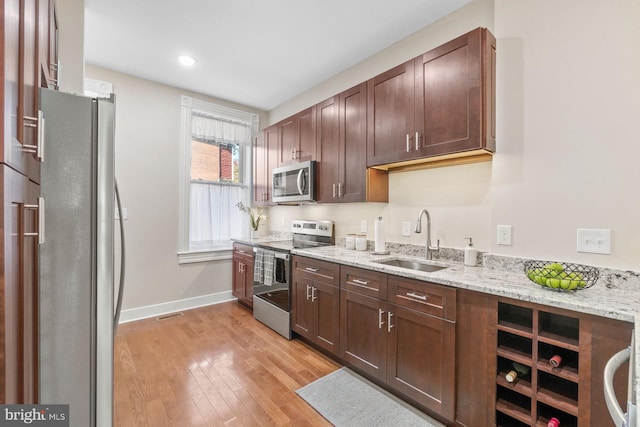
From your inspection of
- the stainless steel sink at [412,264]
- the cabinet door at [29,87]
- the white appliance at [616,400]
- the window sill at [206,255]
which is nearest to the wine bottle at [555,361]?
the white appliance at [616,400]

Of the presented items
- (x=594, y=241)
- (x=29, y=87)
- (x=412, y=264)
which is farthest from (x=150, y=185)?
(x=594, y=241)

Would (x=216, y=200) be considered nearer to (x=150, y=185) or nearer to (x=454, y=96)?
(x=150, y=185)

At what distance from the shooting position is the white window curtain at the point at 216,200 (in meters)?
3.79

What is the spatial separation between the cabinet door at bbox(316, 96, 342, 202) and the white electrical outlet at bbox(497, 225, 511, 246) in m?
1.42

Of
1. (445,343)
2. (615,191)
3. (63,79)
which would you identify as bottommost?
(445,343)

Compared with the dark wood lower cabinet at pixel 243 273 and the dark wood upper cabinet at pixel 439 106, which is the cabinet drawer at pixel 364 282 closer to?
the dark wood upper cabinet at pixel 439 106

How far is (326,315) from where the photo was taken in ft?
7.94

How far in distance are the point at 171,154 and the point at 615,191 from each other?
402cm

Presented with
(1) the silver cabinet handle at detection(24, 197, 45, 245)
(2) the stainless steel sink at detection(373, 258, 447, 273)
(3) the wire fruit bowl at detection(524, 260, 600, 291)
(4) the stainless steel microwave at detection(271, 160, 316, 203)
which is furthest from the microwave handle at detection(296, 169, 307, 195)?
(1) the silver cabinet handle at detection(24, 197, 45, 245)

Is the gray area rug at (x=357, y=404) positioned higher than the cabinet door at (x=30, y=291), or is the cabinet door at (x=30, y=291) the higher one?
the cabinet door at (x=30, y=291)

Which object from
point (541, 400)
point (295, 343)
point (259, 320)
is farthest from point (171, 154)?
point (541, 400)

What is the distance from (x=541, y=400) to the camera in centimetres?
131

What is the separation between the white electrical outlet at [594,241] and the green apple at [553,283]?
370mm

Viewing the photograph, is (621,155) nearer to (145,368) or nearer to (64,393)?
(64,393)
